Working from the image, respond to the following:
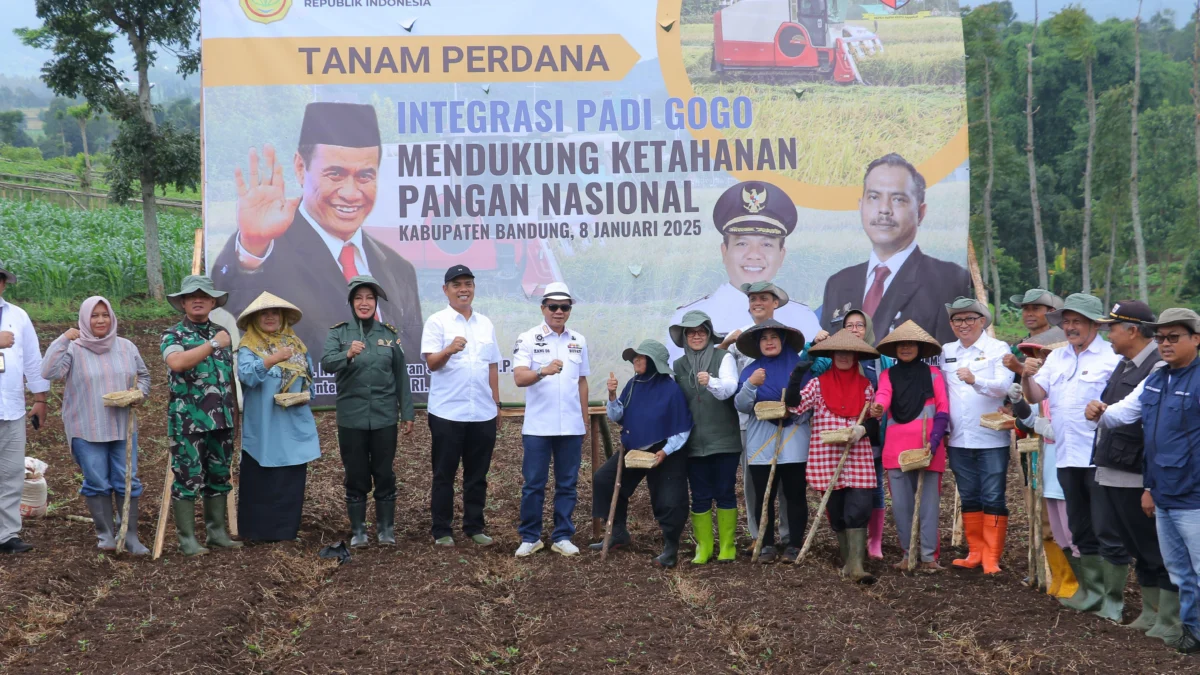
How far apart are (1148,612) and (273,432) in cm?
547

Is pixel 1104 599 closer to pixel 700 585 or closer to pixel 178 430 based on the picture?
pixel 700 585

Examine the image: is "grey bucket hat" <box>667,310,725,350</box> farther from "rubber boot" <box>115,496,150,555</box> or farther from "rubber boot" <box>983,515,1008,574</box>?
"rubber boot" <box>115,496,150,555</box>

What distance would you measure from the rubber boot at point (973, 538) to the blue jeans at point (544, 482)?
8.44ft

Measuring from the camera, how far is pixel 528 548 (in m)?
7.61

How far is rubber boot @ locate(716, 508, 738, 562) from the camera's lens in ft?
24.4

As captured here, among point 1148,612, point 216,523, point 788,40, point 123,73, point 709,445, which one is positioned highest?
point 123,73

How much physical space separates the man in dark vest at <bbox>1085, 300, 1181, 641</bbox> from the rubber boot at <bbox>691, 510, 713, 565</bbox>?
2.39 m

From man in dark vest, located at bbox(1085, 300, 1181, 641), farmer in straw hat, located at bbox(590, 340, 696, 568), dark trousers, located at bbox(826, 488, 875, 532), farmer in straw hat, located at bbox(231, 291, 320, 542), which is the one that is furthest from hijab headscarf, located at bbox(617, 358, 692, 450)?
man in dark vest, located at bbox(1085, 300, 1181, 641)

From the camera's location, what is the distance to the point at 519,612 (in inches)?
246

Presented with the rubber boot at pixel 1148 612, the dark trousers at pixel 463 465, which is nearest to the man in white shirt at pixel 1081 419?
the rubber boot at pixel 1148 612

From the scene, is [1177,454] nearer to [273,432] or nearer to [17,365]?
[273,432]

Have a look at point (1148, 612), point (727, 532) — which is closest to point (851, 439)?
point (727, 532)

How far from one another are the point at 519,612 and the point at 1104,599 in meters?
3.24

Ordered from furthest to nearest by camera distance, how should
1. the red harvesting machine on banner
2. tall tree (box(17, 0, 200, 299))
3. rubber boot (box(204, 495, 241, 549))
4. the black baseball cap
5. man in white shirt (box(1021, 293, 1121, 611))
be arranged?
tall tree (box(17, 0, 200, 299)), the red harvesting machine on banner, the black baseball cap, rubber boot (box(204, 495, 241, 549)), man in white shirt (box(1021, 293, 1121, 611))
